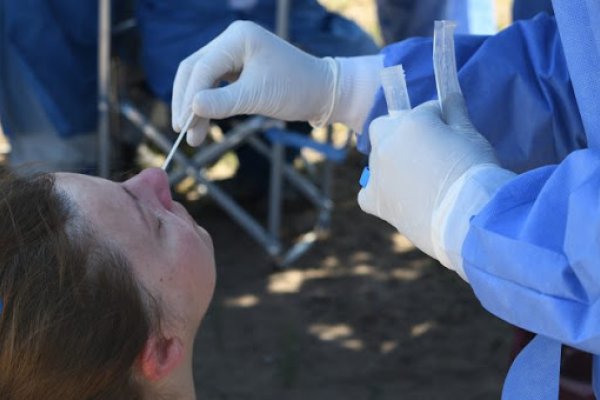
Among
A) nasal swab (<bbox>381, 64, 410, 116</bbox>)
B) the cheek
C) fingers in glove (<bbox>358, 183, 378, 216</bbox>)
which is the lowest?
the cheek

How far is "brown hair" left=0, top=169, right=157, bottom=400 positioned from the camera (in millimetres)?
1244

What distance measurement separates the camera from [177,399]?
145cm

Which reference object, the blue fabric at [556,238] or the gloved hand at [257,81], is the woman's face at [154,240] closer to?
the gloved hand at [257,81]

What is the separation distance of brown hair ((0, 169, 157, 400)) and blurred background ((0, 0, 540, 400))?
4.99 feet

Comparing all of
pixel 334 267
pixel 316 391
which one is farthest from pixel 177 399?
pixel 334 267

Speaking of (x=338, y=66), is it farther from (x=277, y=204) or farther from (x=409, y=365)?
(x=277, y=204)

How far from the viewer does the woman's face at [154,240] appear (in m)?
1.37

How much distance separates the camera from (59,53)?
3.30 metres

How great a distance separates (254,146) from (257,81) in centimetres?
202

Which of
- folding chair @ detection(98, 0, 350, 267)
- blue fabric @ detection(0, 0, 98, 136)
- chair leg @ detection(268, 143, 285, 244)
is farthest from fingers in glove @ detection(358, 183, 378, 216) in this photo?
blue fabric @ detection(0, 0, 98, 136)

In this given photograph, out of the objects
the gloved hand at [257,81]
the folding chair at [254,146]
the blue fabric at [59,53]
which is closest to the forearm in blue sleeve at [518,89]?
the gloved hand at [257,81]

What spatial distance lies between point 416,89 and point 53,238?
2.10ft

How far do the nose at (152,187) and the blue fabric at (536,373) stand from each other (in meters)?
0.58

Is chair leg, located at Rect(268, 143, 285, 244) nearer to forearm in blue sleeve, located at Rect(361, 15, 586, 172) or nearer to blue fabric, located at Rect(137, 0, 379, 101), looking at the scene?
blue fabric, located at Rect(137, 0, 379, 101)
